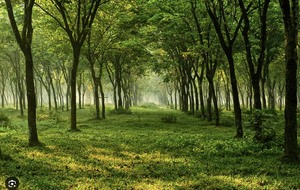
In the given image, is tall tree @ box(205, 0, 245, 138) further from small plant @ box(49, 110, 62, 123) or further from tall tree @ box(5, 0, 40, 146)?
small plant @ box(49, 110, 62, 123)

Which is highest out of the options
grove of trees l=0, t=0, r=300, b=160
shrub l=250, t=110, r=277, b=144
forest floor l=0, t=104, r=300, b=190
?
grove of trees l=0, t=0, r=300, b=160

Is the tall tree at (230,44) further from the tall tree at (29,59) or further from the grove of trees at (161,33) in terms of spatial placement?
the tall tree at (29,59)

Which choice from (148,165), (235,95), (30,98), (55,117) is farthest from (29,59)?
(55,117)

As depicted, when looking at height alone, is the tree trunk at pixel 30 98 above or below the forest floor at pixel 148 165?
above

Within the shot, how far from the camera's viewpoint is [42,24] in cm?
3206

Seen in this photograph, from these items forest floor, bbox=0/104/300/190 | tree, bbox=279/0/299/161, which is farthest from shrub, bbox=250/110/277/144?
tree, bbox=279/0/299/161

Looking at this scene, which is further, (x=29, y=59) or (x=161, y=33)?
(x=161, y=33)

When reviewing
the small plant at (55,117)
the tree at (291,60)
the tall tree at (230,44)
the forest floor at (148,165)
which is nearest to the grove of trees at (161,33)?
the tall tree at (230,44)

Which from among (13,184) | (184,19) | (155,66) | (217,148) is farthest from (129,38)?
(13,184)

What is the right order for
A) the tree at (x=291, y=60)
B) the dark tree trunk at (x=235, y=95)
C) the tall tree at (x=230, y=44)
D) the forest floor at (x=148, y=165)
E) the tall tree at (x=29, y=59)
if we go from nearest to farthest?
the forest floor at (x=148, y=165) → the tree at (x=291, y=60) → the tall tree at (x=29, y=59) → the tall tree at (x=230, y=44) → the dark tree trunk at (x=235, y=95)

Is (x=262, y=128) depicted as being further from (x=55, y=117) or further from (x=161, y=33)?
(x=55, y=117)

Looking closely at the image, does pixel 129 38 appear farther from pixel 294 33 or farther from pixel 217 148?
pixel 294 33

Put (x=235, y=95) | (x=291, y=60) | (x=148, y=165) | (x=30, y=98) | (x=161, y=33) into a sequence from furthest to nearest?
(x=161, y=33)
(x=235, y=95)
(x=30, y=98)
(x=148, y=165)
(x=291, y=60)

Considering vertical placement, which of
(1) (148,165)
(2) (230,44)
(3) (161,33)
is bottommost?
(1) (148,165)
